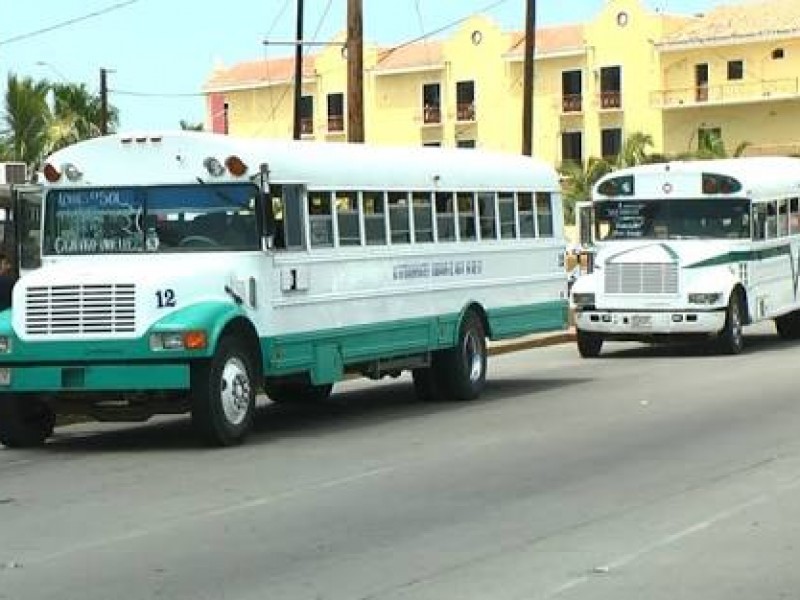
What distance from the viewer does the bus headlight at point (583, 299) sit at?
22.8 meters

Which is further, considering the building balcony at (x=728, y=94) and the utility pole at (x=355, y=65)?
the building balcony at (x=728, y=94)

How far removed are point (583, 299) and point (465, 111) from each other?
56574 millimetres

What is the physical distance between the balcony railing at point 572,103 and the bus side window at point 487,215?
2302 inches

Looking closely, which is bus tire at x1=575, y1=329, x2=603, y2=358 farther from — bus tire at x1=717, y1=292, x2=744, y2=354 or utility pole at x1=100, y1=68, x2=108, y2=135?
utility pole at x1=100, y1=68, x2=108, y2=135

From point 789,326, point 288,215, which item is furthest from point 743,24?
point 288,215

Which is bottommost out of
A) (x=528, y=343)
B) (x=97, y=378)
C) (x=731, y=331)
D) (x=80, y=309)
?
(x=528, y=343)

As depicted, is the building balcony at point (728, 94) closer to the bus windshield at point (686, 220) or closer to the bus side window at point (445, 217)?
the bus windshield at point (686, 220)

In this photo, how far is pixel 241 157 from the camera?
1322cm

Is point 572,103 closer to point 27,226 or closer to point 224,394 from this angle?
point 27,226

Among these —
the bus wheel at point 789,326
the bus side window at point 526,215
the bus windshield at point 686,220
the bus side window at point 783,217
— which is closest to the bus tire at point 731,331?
the bus windshield at point 686,220

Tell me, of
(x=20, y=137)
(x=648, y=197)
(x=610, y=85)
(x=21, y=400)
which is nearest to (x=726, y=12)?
(x=610, y=85)

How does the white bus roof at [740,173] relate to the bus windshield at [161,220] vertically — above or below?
above

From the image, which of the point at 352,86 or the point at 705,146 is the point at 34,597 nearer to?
the point at 352,86

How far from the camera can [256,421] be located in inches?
603
